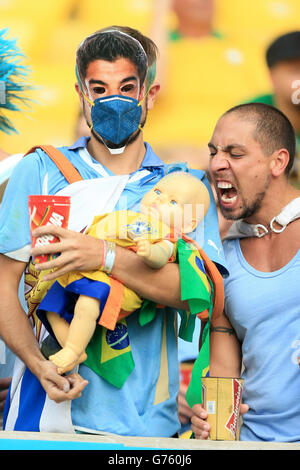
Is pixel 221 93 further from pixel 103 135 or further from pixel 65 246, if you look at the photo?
pixel 65 246

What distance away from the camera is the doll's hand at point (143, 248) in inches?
86.0

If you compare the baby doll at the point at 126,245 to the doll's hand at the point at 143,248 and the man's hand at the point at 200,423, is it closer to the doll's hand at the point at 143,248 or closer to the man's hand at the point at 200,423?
the doll's hand at the point at 143,248

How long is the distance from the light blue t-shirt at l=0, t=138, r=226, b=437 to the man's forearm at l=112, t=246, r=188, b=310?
144 millimetres

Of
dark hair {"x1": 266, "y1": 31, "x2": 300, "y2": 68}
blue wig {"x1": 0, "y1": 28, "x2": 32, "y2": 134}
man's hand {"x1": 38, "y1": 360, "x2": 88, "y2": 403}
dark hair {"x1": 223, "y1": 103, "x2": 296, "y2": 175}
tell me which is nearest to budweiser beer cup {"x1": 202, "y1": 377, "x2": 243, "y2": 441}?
man's hand {"x1": 38, "y1": 360, "x2": 88, "y2": 403}

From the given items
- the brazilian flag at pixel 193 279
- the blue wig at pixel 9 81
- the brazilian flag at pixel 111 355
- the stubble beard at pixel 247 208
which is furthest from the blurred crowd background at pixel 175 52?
the brazilian flag at pixel 111 355

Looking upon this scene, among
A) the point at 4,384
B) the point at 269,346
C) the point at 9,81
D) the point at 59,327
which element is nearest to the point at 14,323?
the point at 59,327

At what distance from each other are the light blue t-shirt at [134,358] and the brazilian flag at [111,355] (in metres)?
0.03

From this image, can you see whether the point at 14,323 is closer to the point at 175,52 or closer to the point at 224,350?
the point at 224,350

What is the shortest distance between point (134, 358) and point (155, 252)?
1.20 feet

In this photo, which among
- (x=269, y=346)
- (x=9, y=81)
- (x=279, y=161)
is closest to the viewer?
(x=269, y=346)

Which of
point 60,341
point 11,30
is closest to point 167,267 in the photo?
point 60,341

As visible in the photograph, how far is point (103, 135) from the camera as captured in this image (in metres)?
2.50

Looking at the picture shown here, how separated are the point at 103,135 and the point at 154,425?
0.94 meters

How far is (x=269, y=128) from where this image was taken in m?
2.81
